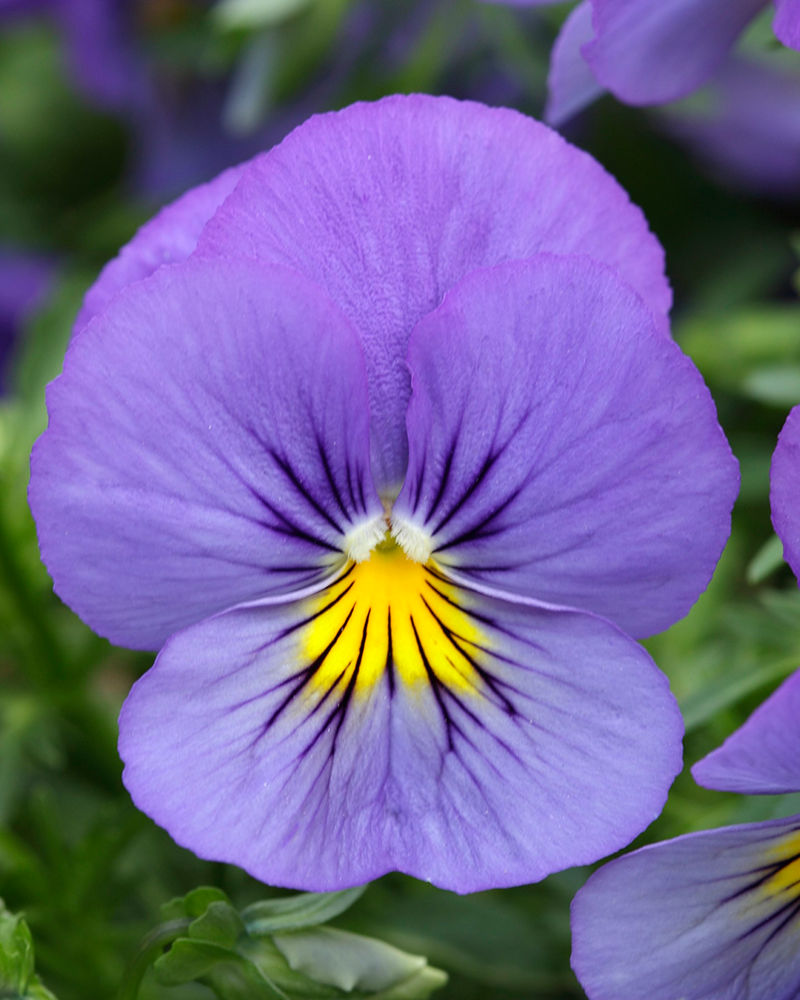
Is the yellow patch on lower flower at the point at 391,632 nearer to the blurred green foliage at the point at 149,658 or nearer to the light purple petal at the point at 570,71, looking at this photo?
the blurred green foliage at the point at 149,658

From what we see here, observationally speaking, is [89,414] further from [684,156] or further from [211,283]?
[684,156]

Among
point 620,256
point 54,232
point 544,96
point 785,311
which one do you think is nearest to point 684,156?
point 544,96

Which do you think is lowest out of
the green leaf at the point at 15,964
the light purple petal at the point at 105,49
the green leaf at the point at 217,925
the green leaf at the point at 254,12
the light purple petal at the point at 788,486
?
the green leaf at the point at 15,964

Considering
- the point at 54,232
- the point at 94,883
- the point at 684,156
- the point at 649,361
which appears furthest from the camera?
the point at 54,232

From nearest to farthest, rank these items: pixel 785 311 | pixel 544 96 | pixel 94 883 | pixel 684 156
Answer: pixel 94 883
pixel 785 311
pixel 544 96
pixel 684 156

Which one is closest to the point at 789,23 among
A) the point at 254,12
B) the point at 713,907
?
the point at 713,907

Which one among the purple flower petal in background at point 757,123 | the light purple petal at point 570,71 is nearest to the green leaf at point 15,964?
the light purple petal at point 570,71

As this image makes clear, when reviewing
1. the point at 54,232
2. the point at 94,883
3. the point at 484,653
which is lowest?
the point at 94,883

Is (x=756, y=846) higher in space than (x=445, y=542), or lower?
lower
